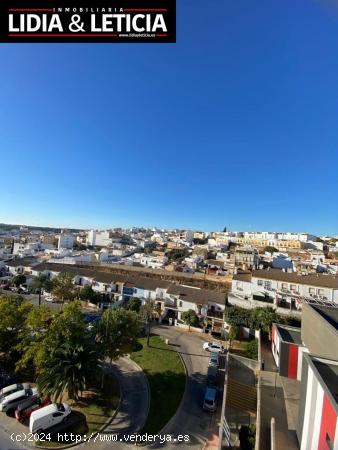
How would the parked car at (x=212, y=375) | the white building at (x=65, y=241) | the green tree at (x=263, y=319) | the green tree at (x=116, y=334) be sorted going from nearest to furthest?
the green tree at (x=116, y=334), the parked car at (x=212, y=375), the green tree at (x=263, y=319), the white building at (x=65, y=241)

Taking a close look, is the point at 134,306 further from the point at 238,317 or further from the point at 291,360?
the point at 291,360

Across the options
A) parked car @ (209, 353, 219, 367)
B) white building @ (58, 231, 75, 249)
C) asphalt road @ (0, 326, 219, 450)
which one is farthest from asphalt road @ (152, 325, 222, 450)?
white building @ (58, 231, 75, 249)

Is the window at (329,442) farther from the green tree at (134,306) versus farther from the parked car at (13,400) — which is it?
the green tree at (134,306)

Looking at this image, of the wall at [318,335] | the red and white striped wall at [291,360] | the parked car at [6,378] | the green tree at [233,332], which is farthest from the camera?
the green tree at [233,332]

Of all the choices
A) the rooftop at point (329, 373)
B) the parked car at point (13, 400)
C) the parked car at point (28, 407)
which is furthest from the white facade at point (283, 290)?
the parked car at point (13, 400)

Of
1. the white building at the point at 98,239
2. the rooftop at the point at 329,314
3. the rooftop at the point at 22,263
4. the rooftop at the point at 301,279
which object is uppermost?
the rooftop at the point at 329,314

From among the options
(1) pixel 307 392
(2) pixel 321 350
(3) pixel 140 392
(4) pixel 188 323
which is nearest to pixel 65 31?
(1) pixel 307 392
